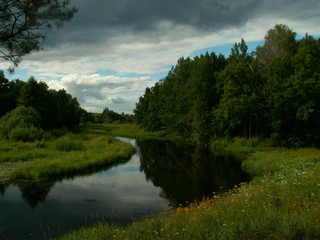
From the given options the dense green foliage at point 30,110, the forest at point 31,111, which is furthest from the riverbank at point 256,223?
the forest at point 31,111

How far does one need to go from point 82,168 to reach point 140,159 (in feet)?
41.6

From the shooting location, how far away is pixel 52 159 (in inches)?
1444

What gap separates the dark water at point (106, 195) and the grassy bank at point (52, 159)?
1.74m

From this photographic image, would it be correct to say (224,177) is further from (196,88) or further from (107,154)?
(196,88)

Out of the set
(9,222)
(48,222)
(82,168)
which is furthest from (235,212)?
(82,168)

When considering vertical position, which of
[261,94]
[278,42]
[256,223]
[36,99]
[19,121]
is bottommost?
[256,223]

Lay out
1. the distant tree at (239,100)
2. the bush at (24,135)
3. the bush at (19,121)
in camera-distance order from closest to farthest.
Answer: the bush at (24,135) → the distant tree at (239,100) → the bush at (19,121)

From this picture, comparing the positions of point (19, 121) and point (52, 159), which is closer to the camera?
point (52, 159)

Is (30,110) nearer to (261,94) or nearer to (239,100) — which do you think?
(239,100)

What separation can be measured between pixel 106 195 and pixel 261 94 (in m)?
36.2

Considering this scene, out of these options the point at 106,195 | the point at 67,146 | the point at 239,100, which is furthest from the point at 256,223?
the point at 239,100

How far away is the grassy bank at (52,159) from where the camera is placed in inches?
→ 1193

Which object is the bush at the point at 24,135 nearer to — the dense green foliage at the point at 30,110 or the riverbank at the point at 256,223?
the dense green foliage at the point at 30,110

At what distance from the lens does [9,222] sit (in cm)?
1889
